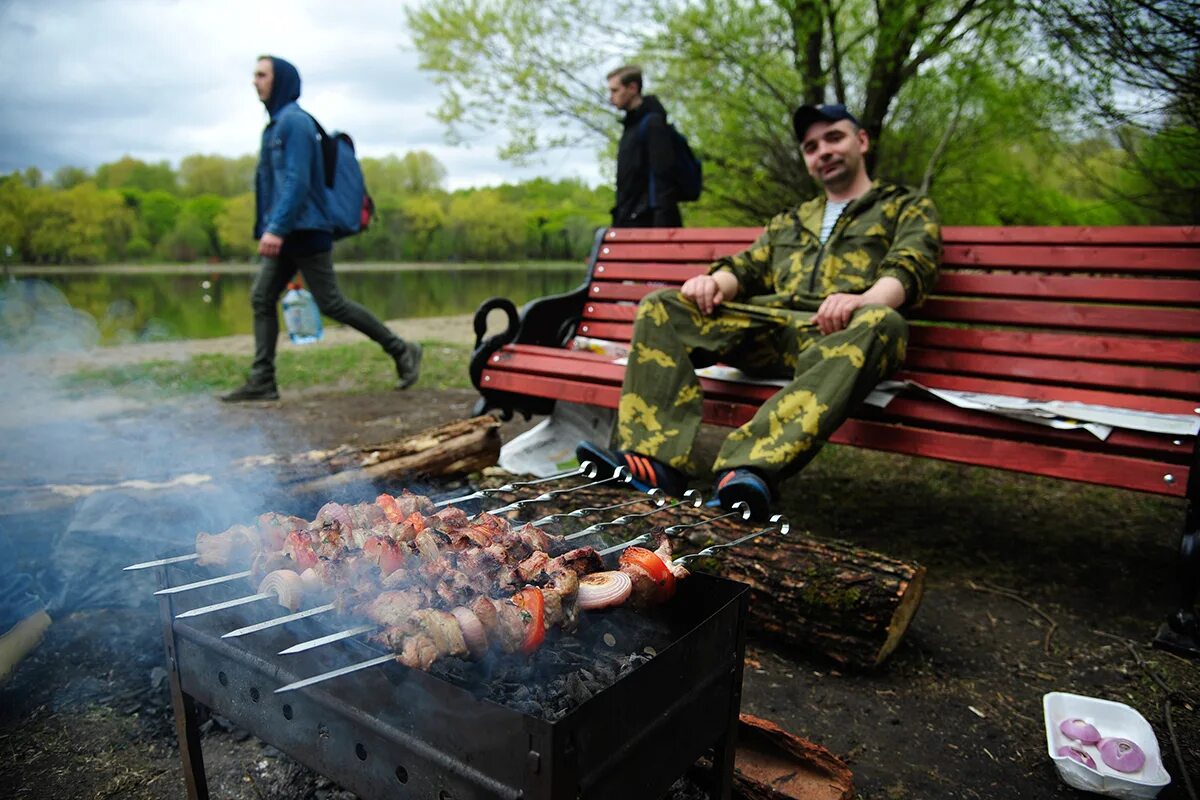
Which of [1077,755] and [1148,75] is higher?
[1148,75]

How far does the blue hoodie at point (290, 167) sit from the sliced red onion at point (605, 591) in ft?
17.8

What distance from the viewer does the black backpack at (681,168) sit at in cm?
608

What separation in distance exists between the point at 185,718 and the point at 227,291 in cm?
Answer: 1529

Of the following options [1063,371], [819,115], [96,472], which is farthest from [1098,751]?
[96,472]

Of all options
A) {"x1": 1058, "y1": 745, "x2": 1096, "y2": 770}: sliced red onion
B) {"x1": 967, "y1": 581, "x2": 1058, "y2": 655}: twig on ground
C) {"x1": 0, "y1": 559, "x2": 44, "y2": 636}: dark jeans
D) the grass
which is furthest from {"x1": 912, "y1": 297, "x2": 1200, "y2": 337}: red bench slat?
the grass

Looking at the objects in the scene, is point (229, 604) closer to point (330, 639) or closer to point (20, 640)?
point (330, 639)

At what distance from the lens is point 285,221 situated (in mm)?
5988

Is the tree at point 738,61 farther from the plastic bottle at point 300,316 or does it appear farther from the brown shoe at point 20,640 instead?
the brown shoe at point 20,640

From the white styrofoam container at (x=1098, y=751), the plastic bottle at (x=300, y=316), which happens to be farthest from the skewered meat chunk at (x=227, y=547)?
the plastic bottle at (x=300, y=316)

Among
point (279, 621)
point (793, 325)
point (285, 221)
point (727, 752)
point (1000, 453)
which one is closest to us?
point (279, 621)

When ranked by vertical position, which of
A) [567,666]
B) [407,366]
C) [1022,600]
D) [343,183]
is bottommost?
[1022,600]

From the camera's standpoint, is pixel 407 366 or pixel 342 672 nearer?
pixel 342 672

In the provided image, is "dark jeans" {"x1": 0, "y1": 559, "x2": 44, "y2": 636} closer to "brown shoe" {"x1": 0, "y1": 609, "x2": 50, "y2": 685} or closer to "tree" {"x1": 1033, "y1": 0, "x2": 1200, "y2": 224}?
"brown shoe" {"x1": 0, "y1": 609, "x2": 50, "y2": 685}

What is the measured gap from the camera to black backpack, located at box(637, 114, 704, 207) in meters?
6.08
